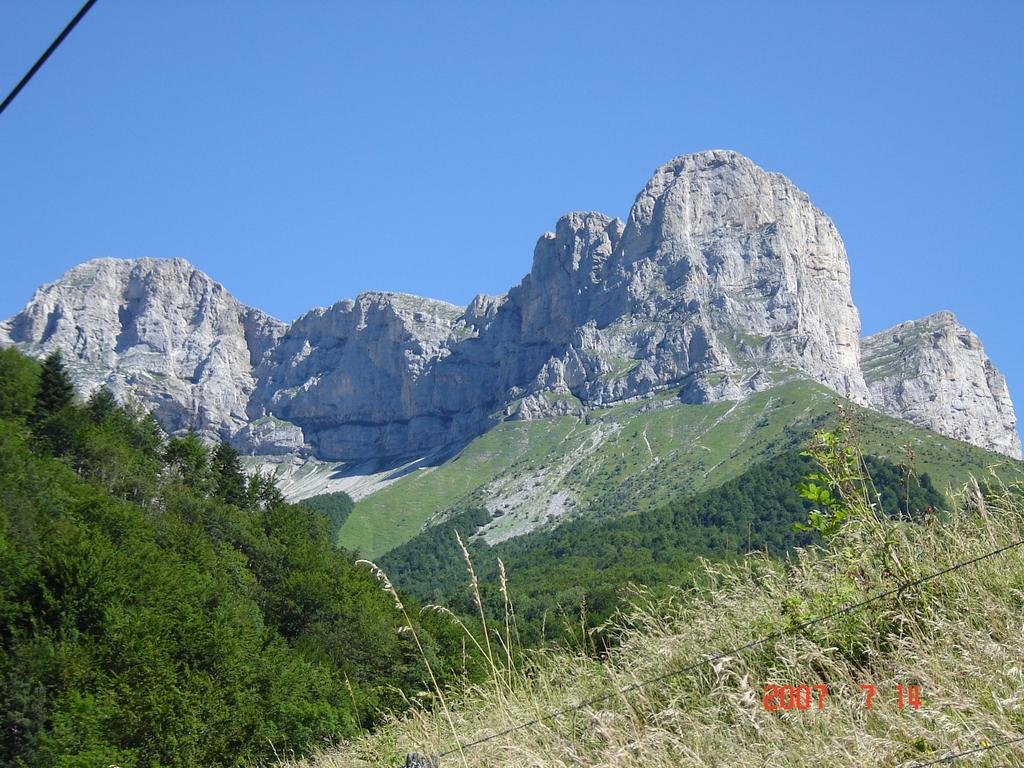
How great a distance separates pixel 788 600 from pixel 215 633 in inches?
1605

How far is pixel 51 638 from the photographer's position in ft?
128

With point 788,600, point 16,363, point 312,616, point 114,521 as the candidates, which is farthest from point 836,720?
point 16,363

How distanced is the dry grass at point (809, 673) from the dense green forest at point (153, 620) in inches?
275

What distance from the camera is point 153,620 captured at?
41.0 meters

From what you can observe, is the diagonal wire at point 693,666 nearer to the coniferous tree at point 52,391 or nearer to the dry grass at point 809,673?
the dry grass at point 809,673

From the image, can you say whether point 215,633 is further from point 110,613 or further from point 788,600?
point 788,600

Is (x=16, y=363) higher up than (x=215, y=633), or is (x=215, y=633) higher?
(x=16, y=363)

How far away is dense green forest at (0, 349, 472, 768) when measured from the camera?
113 ft
